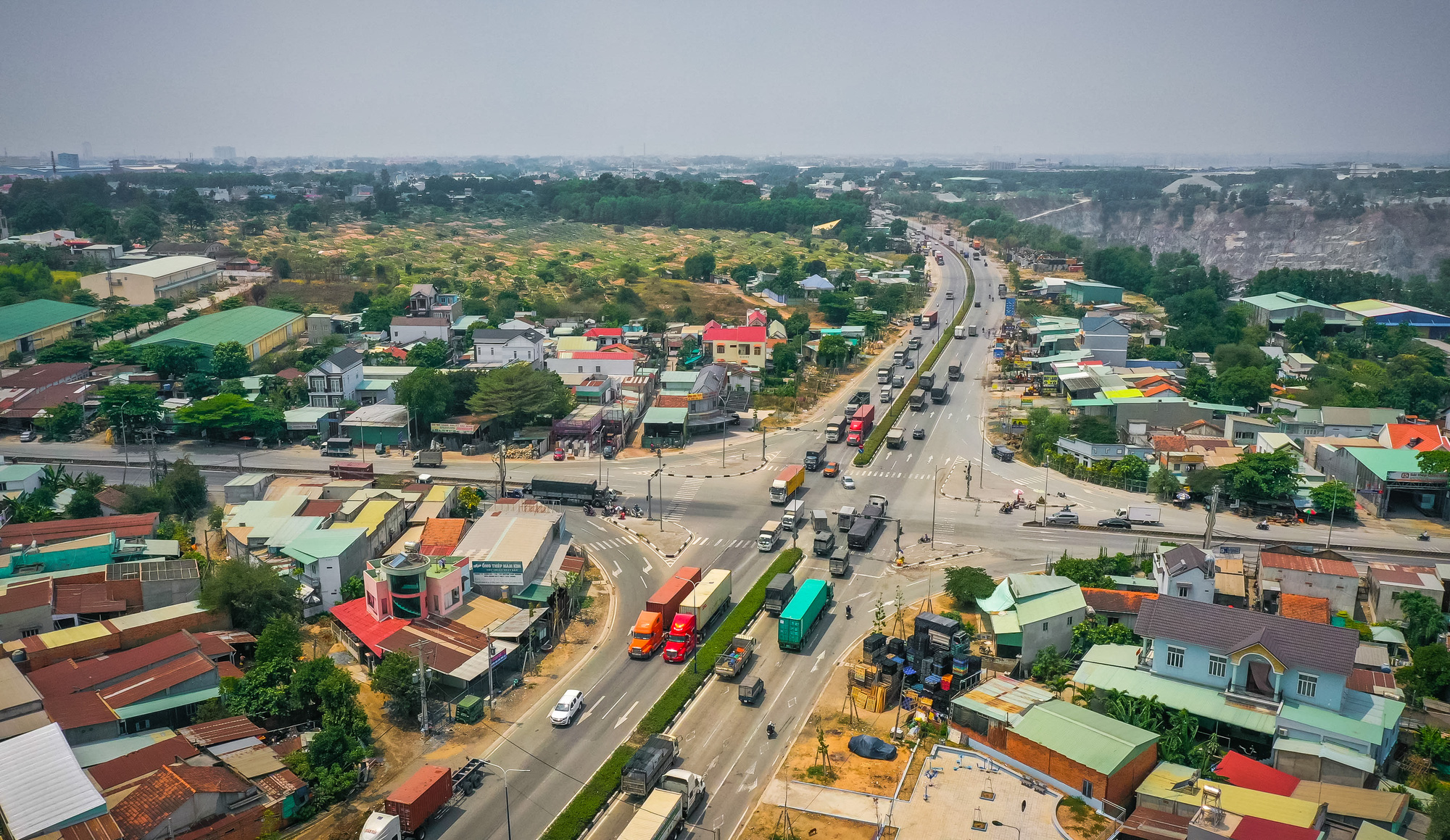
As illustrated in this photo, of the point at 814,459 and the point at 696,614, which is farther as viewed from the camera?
the point at 814,459

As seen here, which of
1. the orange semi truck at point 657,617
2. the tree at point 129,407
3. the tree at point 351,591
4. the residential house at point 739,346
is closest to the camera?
the orange semi truck at point 657,617

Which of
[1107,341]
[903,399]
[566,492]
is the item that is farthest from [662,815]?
[1107,341]

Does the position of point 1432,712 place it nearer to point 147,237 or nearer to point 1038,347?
point 1038,347

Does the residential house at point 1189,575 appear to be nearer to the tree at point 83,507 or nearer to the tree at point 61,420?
the tree at point 83,507

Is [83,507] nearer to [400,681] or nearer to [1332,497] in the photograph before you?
[400,681]

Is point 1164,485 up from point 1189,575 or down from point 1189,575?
down

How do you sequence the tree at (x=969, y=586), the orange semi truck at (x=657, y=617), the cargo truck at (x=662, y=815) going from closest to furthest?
the cargo truck at (x=662, y=815)
the orange semi truck at (x=657, y=617)
the tree at (x=969, y=586)

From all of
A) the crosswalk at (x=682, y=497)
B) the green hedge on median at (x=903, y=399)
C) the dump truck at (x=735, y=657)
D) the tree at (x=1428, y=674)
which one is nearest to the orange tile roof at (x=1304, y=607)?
the tree at (x=1428, y=674)
